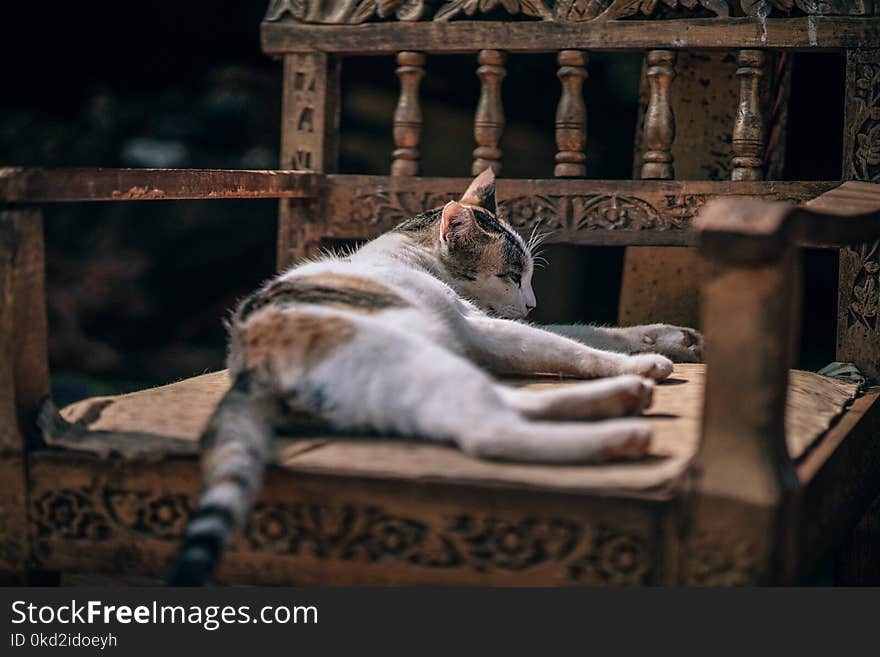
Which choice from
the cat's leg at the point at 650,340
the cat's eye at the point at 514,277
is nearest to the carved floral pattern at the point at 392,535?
the cat's leg at the point at 650,340

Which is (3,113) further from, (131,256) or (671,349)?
(671,349)

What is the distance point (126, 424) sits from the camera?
5.99 ft

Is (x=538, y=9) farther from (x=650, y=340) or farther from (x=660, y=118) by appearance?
(x=650, y=340)

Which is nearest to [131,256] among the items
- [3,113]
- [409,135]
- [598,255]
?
[3,113]

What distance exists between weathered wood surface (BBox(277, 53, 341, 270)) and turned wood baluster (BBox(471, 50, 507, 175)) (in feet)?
1.45

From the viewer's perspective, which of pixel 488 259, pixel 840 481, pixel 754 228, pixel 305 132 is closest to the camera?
pixel 754 228

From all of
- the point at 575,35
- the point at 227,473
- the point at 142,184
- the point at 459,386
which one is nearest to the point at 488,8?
the point at 575,35

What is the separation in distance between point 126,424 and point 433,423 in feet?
2.00

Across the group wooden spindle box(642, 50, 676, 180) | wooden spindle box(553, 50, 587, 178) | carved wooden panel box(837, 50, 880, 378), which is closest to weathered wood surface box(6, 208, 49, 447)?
wooden spindle box(553, 50, 587, 178)

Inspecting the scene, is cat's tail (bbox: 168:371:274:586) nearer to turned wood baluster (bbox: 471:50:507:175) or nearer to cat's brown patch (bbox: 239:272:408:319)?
cat's brown patch (bbox: 239:272:408:319)

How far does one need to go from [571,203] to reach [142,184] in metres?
1.18

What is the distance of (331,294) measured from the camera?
6.34 feet

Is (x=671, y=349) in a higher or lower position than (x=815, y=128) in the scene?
lower

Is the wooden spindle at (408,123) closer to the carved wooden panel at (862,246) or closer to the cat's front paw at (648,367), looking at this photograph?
the cat's front paw at (648,367)
